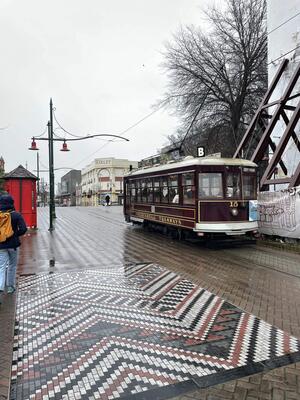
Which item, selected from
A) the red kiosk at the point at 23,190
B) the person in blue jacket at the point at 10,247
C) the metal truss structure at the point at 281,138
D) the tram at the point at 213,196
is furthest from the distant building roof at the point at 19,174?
the person in blue jacket at the point at 10,247

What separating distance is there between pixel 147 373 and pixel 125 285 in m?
3.31

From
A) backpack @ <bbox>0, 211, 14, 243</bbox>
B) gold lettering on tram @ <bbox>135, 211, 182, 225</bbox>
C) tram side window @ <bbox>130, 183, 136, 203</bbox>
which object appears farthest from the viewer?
tram side window @ <bbox>130, 183, 136, 203</bbox>

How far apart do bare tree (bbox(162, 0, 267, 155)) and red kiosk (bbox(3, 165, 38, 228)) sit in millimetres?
11481

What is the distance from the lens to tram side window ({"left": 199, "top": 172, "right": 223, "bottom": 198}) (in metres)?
11.0

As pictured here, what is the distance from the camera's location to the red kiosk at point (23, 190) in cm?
1634

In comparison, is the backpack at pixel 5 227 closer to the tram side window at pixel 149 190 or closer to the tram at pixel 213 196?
the tram at pixel 213 196

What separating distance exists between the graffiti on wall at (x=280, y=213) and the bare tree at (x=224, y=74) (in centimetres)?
1105

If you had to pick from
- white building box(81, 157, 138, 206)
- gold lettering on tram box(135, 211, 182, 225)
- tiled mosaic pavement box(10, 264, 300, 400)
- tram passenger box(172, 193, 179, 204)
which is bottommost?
tiled mosaic pavement box(10, 264, 300, 400)

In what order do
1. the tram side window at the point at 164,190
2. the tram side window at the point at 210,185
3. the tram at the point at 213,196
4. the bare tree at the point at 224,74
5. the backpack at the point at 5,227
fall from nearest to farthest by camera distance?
the backpack at the point at 5,227
the tram at the point at 213,196
the tram side window at the point at 210,185
the tram side window at the point at 164,190
the bare tree at the point at 224,74

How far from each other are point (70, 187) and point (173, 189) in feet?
328

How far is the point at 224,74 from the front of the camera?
75.9 feet

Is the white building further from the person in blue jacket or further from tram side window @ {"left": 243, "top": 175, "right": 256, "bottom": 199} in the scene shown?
the person in blue jacket

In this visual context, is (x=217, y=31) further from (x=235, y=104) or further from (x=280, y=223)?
(x=280, y=223)

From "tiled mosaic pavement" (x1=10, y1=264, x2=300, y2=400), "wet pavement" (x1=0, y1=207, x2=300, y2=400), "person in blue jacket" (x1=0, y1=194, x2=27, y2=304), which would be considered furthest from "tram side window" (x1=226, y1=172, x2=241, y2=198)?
"person in blue jacket" (x1=0, y1=194, x2=27, y2=304)
